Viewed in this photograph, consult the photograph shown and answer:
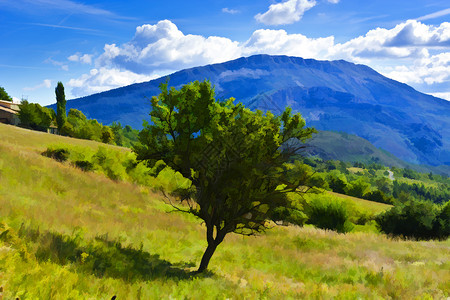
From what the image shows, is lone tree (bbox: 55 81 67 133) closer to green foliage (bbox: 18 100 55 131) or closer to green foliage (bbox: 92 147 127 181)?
green foliage (bbox: 18 100 55 131)

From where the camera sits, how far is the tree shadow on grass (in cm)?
1040

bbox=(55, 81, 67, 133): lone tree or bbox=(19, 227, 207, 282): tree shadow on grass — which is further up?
bbox=(55, 81, 67, 133): lone tree

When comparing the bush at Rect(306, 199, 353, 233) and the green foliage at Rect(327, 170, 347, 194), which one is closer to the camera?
the bush at Rect(306, 199, 353, 233)

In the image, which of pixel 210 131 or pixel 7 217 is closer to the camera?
pixel 7 217

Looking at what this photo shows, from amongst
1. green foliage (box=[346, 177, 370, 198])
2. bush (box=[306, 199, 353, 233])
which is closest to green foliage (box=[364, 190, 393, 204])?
green foliage (box=[346, 177, 370, 198])

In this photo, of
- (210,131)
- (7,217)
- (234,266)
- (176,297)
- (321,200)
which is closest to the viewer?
(176,297)

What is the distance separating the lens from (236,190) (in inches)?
492

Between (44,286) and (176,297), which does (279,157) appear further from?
(44,286)

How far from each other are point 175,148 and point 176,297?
236 inches

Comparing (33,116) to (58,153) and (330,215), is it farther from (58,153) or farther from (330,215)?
(330,215)

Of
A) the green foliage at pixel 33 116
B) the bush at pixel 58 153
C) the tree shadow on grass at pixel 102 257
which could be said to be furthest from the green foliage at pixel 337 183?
the tree shadow on grass at pixel 102 257

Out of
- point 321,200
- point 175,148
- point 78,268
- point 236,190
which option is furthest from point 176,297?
point 321,200

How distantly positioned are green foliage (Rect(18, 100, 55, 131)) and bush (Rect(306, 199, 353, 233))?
7885cm

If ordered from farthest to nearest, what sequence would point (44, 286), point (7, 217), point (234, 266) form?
point (234, 266)
point (7, 217)
point (44, 286)
